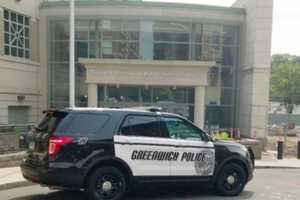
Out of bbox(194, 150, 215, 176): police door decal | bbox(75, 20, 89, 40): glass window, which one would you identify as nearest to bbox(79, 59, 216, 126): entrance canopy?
bbox(75, 20, 89, 40): glass window

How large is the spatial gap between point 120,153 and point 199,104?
12878 millimetres

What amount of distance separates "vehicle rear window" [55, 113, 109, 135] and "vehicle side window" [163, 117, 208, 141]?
1481 millimetres

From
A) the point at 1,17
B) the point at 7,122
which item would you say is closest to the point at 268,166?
the point at 7,122

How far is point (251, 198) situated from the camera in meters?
7.44

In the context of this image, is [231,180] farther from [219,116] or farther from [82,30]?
[82,30]

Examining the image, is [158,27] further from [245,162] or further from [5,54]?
[245,162]

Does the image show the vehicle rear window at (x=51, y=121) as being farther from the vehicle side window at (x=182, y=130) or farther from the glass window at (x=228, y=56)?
the glass window at (x=228, y=56)

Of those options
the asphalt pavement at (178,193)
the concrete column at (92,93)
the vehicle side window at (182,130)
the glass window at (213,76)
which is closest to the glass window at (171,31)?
the glass window at (213,76)

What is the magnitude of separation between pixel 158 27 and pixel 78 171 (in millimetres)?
15252

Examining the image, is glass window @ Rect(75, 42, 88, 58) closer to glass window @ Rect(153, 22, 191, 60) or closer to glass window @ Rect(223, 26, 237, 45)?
glass window @ Rect(153, 22, 191, 60)

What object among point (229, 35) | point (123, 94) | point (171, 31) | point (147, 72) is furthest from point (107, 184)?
point (229, 35)

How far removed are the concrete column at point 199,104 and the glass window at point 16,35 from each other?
34.9 ft

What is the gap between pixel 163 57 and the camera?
66.8 ft

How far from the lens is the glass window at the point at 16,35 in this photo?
59.9 ft
